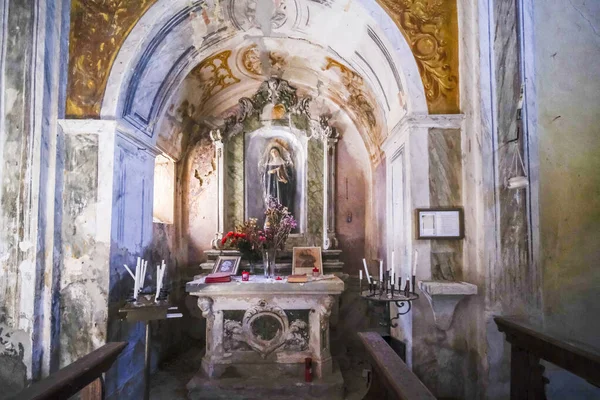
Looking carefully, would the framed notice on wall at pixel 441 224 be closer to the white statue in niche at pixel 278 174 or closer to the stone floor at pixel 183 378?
the stone floor at pixel 183 378

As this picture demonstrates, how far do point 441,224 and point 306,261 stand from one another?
6.98 ft

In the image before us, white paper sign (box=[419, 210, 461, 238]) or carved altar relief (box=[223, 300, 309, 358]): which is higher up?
white paper sign (box=[419, 210, 461, 238])

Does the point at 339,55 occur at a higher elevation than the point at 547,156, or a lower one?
higher

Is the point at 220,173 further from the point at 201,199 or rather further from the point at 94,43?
the point at 94,43

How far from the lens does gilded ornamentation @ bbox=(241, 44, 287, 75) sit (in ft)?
18.3

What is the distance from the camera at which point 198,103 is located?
6.21 m

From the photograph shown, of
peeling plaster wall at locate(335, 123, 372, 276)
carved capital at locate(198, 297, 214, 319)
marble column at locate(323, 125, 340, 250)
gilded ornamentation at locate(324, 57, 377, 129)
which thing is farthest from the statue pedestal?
gilded ornamentation at locate(324, 57, 377, 129)

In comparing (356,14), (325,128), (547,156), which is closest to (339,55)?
(356,14)

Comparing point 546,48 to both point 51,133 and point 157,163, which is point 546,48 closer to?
point 51,133

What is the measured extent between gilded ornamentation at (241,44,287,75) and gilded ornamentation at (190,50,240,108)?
0.81 ft

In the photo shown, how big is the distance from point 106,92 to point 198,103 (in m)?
2.21

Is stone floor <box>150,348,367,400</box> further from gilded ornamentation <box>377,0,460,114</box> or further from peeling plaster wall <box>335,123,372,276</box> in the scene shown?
gilded ornamentation <box>377,0,460,114</box>

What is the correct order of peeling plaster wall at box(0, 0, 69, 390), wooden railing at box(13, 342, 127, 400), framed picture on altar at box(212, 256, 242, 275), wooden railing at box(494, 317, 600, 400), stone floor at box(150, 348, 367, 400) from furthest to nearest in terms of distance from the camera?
framed picture on altar at box(212, 256, 242, 275), stone floor at box(150, 348, 367, 400), peeling plaster wall at box(0, 0, 69, 390), wooden railing at box(494, 317, 600, 400), wooden railing at box(13, 342, 127, 400)

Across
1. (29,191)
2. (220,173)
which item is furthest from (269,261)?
(29,191)
